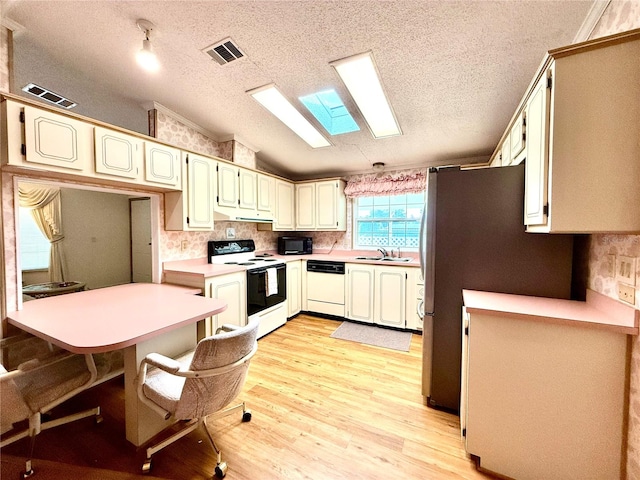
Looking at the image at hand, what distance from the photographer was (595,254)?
1369 millimetres

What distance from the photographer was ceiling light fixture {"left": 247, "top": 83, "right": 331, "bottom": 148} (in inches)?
93.4

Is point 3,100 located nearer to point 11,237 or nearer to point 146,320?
point 11,237

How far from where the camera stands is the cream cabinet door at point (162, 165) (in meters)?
2.16

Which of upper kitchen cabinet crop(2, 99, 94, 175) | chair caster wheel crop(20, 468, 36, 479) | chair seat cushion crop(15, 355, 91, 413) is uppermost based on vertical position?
upper kitchen cabinet crop(2, 99, 94, 175)

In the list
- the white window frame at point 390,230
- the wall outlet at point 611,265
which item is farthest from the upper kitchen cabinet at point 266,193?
the wall outlet at point 611,265

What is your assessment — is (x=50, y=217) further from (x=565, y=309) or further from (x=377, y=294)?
(x=565, y=309)

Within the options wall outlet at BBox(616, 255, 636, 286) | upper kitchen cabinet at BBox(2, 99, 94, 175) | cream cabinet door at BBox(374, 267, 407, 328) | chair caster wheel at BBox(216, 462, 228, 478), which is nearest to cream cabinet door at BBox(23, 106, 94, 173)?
upper kitchen cabinet at BBox(2, 99, 94, 175)

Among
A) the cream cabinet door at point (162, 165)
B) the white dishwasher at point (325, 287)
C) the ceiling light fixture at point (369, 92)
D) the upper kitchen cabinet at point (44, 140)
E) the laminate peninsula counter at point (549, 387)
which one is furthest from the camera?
A: the white dishwasher at point (325, 287)

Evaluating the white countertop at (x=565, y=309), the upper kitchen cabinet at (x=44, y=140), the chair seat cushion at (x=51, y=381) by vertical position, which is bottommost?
the chair seat cushion at (x=51, y=381)

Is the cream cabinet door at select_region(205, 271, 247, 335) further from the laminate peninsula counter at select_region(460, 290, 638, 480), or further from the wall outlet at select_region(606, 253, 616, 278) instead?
the wall outlet at select_region(606, 253, 616, 278)

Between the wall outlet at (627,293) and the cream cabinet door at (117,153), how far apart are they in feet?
10.4

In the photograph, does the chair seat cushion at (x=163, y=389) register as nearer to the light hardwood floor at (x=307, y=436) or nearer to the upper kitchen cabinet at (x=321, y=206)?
the light hardwood floor at (x=307, y=436)

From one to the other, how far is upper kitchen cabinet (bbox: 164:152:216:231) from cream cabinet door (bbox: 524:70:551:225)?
2763 mm

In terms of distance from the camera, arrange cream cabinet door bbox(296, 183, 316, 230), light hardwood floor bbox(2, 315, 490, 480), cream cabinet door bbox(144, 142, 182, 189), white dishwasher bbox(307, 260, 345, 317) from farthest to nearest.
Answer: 1. cream cabinet door bbox(296, 183, 316, 230)
2. white dishwasher bbox(307, 260, 345, 317)
3. cream cabinet door bbox(144, 142, 182, 189)
4. light hardwood floor bbox(2, 315, 490, 480)
